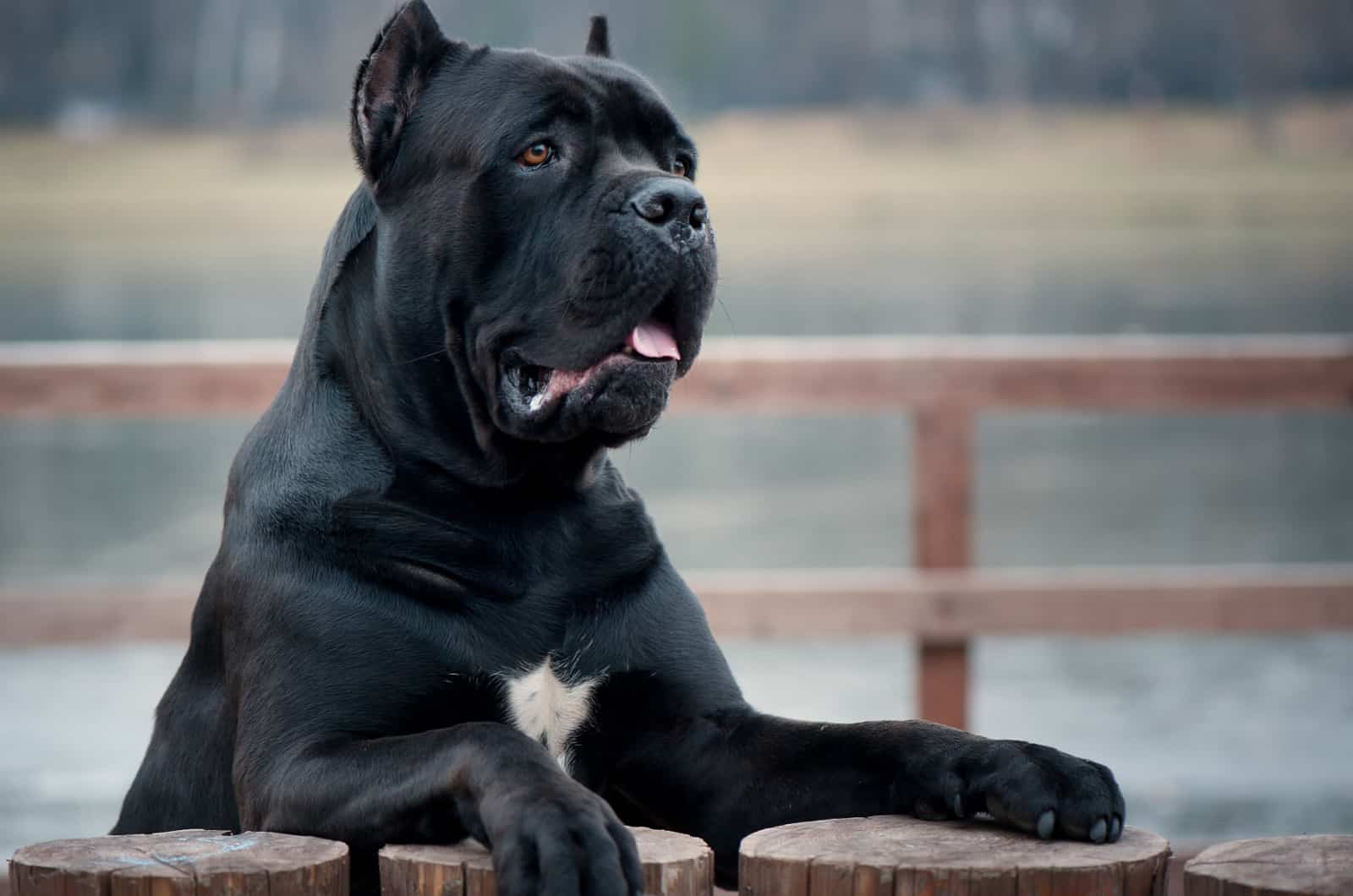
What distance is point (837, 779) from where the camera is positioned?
208cm

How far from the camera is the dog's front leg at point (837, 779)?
5.89ft

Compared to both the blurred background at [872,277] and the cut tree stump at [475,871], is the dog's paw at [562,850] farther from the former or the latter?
the blurred background at [872,277]

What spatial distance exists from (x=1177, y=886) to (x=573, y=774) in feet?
6.93

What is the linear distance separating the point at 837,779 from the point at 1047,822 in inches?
14.5

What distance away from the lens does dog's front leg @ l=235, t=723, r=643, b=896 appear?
160 centimetres

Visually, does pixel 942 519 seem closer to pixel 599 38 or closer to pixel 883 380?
pixel 883 380

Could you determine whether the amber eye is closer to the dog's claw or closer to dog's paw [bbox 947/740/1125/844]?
dog's paw [bbox 947/740/1125/844]

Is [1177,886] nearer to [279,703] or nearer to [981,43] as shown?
[279,703]

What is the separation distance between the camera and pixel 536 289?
7.23 feet

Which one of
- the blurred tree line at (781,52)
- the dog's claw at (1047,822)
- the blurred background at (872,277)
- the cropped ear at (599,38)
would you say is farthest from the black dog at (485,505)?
the blurred tree line at (781,52)

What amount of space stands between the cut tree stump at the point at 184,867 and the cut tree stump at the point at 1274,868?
879 millimetres

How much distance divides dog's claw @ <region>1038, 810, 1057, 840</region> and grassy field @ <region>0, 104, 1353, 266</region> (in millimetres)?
25351

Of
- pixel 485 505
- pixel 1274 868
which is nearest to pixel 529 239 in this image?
pixel 485 505

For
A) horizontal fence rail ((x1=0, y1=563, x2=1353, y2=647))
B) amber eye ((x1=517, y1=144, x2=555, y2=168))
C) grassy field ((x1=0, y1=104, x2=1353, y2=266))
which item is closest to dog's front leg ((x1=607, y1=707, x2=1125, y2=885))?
amber eye ((x1=517, y1=144, x2=555, y2=168))
